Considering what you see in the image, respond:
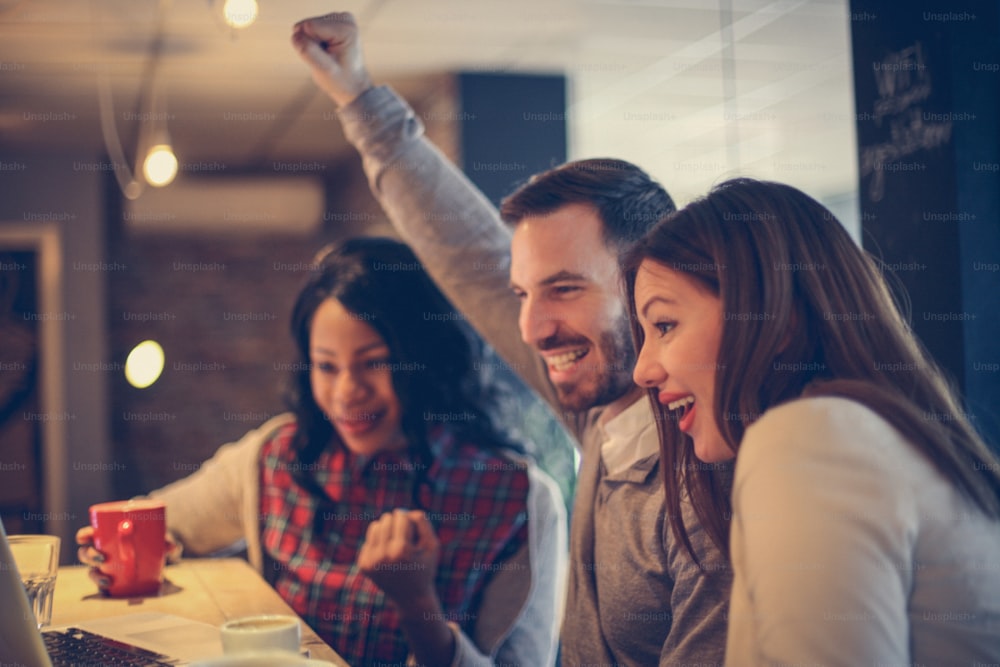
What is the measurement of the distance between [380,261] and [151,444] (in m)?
4.91

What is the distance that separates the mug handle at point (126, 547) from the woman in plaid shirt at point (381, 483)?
45 centimetres

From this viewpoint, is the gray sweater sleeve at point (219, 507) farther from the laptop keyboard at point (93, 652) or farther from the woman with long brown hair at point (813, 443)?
the woman with long brown hair at point (813, 443)

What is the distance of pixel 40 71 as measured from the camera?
4.32 meters

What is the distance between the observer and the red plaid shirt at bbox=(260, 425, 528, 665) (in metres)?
1.96

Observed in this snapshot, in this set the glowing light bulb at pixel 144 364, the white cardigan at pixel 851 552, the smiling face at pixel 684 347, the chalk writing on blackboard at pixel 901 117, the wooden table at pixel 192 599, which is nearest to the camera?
the white cardigan at pixel 851 552

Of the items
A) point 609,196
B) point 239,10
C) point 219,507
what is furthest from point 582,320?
point 239,10

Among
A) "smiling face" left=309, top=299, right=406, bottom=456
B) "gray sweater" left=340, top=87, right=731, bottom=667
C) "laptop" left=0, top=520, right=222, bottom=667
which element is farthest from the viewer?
"smiling face" left=309, top=299, right=406, bottom=456

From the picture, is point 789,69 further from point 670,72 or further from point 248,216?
point 248,216

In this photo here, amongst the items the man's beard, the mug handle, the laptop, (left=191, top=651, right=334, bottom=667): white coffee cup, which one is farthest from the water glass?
the man's beard

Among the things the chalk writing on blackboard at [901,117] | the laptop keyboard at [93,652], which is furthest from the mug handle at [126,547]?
the chalk writing on blackboard at [901,117]

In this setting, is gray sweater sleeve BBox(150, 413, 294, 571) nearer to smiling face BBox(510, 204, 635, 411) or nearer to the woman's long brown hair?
smiling face BBox(510, 204, 635, 411)

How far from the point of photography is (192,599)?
5.38 feet

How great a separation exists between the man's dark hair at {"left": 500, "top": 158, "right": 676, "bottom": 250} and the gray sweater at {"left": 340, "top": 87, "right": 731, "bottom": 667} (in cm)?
30

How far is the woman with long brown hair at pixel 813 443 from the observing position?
0.81m
